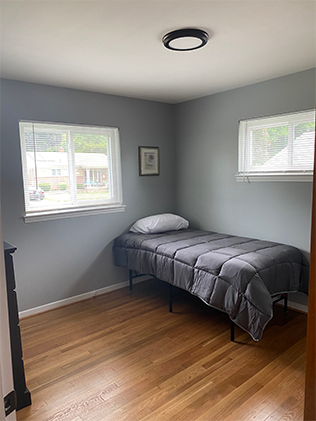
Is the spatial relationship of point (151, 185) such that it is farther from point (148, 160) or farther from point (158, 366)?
point (158, 366)

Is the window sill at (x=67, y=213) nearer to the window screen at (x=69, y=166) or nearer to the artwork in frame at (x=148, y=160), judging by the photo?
the window screen at (x=69, y=166)

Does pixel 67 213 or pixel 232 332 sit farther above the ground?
pixel 67 213

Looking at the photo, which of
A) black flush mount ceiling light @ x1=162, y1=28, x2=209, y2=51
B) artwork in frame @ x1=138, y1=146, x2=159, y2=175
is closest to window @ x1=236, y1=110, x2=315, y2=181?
artwork in frame @ x1=138, y1=146, x2=159, y2=175

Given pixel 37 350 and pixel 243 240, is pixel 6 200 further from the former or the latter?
pixel 243 240

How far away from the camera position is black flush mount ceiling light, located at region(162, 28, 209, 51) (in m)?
2.14

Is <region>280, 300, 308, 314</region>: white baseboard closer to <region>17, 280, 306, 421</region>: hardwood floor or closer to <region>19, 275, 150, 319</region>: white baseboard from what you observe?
<region>17, 280, 306, 421</region>: hardwood floor

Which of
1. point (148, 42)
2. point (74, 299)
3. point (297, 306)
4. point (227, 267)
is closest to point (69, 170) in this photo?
point (74, 299)

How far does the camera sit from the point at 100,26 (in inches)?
80.8

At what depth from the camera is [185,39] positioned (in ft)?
7.29

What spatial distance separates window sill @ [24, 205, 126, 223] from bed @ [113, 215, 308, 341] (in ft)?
1.30

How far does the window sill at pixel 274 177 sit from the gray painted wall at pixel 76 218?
1214 millimetres

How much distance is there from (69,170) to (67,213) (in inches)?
19.8

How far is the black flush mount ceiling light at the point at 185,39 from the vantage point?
214 cm

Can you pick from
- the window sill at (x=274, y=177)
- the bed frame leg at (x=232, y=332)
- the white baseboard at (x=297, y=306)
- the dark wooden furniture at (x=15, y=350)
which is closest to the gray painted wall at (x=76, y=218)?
the window sill at (x=274, y=177)
